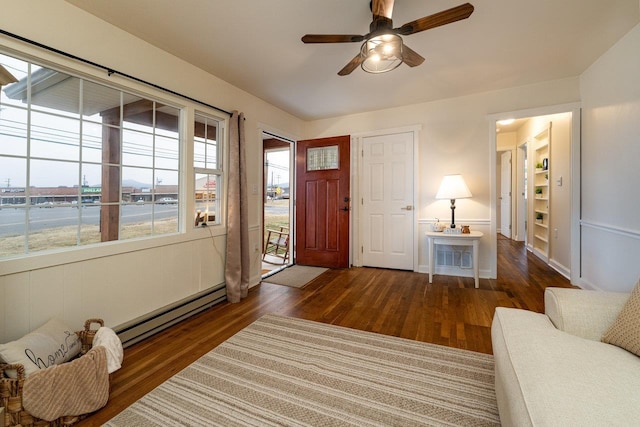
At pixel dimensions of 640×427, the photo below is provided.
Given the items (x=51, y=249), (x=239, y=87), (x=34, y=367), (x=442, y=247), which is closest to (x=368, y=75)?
(x=239, y=87)

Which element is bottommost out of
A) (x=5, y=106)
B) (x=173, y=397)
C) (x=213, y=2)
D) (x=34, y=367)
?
(x=173, y=397)

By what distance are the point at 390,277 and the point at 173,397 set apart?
2939mm

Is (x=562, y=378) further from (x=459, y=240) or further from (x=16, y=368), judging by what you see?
(x=459, y=240)

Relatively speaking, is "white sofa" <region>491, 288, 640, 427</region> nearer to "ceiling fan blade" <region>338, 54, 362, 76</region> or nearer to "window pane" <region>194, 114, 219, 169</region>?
"ceiling fan blade" <region>338, 54, 362, 76</region>

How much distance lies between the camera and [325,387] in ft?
5.22

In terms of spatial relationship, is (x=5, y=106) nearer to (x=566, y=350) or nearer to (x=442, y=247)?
(x=566, y=350)

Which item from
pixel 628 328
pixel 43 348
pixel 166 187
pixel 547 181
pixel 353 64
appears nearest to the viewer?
pixel 628 328

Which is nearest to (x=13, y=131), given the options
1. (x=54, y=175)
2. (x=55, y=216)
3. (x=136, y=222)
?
(x=54, y=175)

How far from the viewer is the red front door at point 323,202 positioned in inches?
171

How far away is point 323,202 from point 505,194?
528 cm

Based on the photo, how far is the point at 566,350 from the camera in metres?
1.07

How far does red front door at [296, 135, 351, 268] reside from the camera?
4.34 m

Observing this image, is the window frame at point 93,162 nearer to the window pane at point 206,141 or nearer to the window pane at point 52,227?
the window pane at point 52,227

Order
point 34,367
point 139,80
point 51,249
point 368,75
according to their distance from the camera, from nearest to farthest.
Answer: point 34,367
point 51,249
point 139,80
point 368,75
